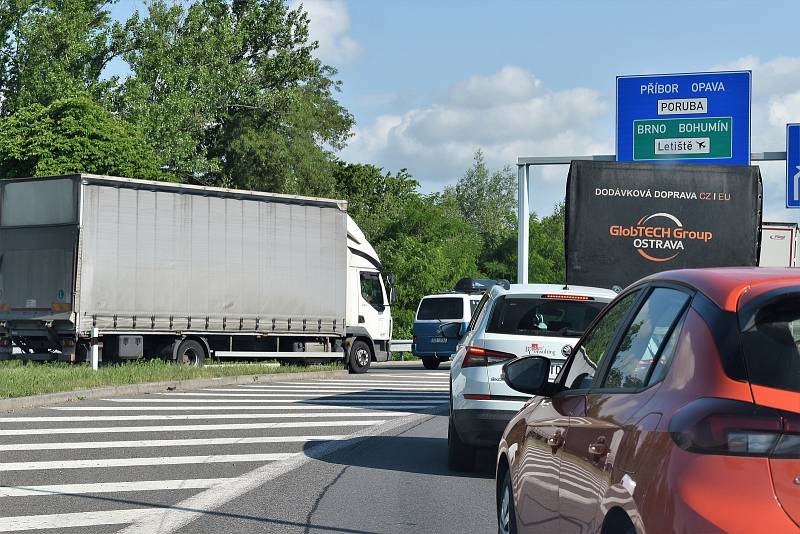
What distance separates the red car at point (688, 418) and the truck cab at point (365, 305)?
24.5 meters

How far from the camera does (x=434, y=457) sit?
38.5 ft

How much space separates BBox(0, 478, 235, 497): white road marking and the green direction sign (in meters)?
15.1

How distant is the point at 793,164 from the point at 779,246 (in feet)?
5.95

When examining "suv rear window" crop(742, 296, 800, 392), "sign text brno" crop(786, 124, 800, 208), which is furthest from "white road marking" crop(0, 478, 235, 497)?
"sign text brno" crop(786, 124, 800, 208)

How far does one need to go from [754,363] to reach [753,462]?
33 centimetres

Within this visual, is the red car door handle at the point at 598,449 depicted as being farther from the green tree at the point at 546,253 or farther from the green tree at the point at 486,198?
the green tree at the point at 486,198

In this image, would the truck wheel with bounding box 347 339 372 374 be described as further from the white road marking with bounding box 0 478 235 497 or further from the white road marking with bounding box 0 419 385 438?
the white road marking with bounding box 0 478 235 497

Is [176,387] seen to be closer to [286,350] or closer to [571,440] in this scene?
[286,350]

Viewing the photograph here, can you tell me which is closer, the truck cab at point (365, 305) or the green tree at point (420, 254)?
the truck cab at point (365, 305)

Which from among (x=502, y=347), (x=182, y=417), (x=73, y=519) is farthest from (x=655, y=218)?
(x=73, y=519)

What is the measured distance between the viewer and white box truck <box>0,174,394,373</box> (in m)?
23.8

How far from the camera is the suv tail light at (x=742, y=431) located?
2.99 m

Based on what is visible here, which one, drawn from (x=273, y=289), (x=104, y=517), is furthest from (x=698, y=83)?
(x=104, y=517)

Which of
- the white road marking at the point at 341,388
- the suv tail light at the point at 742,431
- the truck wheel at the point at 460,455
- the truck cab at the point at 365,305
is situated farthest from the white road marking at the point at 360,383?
the suv tail light at the point at 742,431
